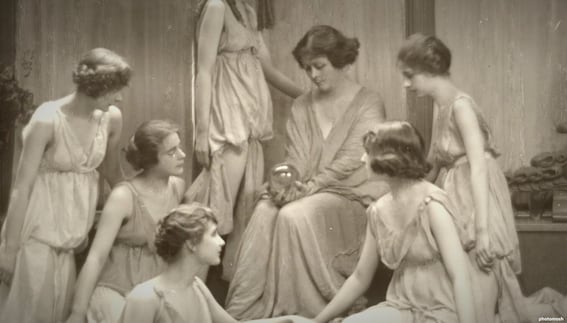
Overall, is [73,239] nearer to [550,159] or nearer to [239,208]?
[239,208]

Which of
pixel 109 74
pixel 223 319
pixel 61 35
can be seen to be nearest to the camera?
pixel 223 319

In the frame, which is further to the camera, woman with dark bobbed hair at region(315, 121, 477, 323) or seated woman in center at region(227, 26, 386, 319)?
seated woman in center at region(227, 26, 386, 319)

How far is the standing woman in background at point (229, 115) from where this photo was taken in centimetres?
617

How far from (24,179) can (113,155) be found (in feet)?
1.50

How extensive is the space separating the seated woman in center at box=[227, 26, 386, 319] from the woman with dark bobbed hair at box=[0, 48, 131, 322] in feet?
2.71

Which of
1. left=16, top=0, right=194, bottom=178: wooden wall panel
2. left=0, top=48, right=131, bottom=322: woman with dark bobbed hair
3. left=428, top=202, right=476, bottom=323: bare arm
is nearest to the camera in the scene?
left=428, top=202, right=476, bottom=323: bare arm

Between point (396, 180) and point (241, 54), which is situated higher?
point (241, 54)

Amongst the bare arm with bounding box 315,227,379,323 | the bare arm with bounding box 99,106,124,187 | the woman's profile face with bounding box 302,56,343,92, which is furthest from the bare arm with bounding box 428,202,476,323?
the bare arm with bounding box 99,106,124,187

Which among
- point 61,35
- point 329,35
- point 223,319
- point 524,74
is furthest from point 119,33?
point 524,74

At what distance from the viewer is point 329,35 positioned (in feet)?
20.3

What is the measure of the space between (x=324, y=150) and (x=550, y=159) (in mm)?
1129

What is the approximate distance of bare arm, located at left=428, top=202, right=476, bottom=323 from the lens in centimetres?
562

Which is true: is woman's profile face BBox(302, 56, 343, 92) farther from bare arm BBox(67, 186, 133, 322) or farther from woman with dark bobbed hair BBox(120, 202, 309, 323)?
bare arm BBox(67, 186, 133, 322)

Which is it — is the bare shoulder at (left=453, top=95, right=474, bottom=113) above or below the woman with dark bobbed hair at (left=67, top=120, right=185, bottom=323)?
above
